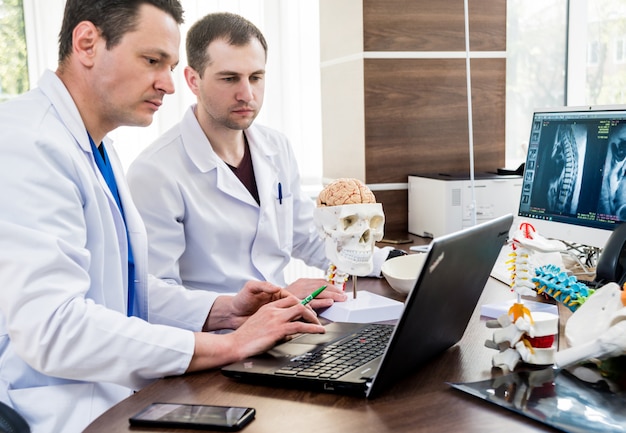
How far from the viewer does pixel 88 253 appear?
1209mm

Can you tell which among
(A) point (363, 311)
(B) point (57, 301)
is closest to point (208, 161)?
(A) point (363, 311)

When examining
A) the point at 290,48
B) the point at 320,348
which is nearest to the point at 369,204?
the point at 320,348

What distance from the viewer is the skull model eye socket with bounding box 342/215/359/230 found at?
5.21ft

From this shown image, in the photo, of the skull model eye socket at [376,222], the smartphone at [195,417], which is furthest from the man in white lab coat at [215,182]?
the smartphone at [195,417]

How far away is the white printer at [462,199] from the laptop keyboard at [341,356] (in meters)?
1.19

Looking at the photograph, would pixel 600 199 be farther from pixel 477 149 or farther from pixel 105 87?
pixel 105 87

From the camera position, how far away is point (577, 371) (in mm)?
1133

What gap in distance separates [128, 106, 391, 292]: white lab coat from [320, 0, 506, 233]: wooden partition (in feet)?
2.36

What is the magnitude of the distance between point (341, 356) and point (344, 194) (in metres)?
0.49

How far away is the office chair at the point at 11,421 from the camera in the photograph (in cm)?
111

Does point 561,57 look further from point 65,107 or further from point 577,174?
point 65,107

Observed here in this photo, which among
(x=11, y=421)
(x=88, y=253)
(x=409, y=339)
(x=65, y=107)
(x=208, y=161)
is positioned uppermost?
(x=65, y=107)

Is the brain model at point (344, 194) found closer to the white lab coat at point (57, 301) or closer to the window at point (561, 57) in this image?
the white lab coat at point (57, 301)

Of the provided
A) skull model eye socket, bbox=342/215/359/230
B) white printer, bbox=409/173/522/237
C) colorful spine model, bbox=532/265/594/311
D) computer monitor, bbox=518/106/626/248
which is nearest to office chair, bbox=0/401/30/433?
skull model eye socket, bbox=342/215/359/230
